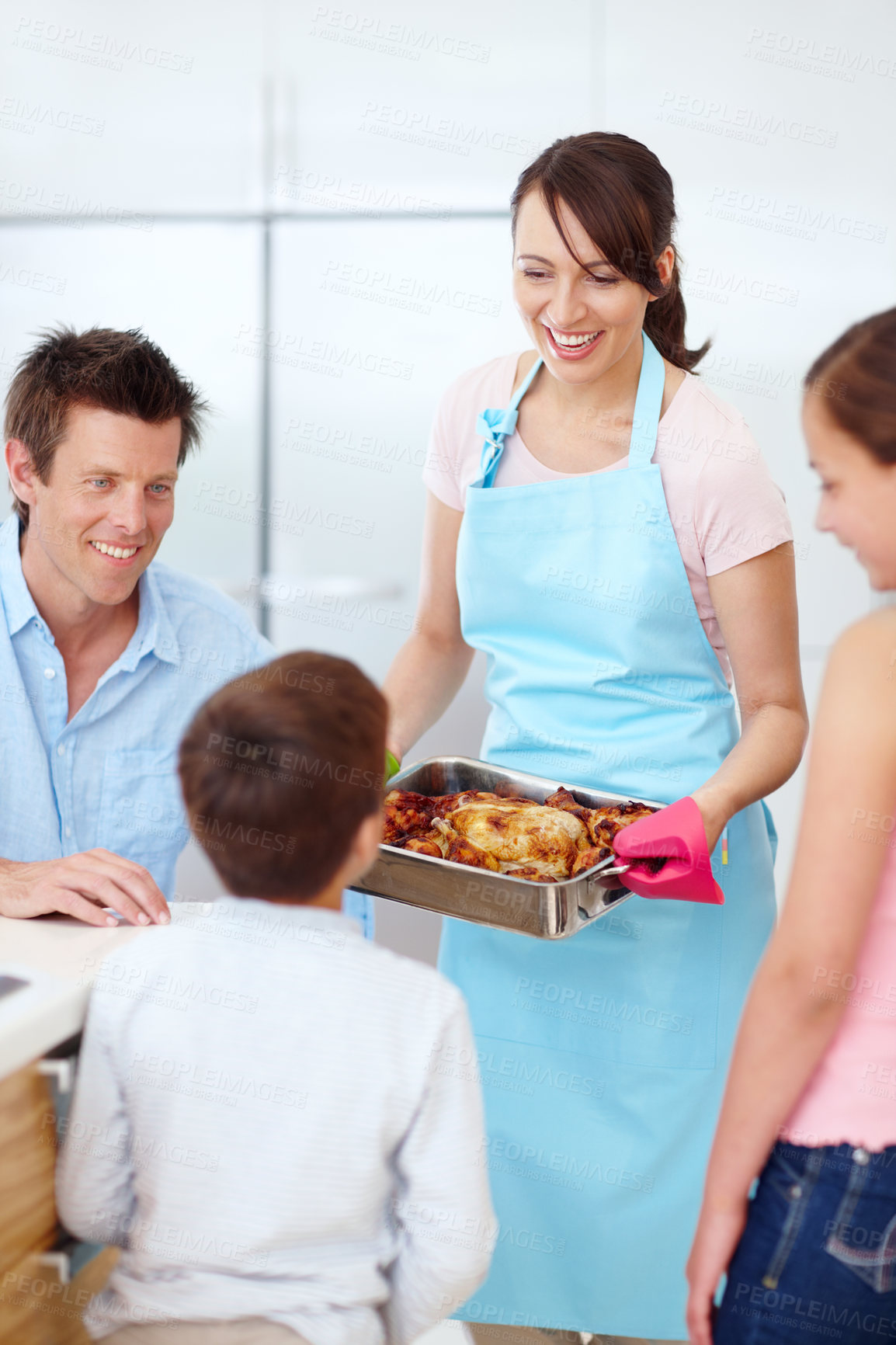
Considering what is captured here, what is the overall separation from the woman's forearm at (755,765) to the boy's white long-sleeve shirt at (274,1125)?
44 cm

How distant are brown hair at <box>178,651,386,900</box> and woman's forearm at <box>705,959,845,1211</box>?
336 millimetres

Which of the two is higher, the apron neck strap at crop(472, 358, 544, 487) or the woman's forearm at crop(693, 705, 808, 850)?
the apron neck strap at crop(472, 358, 544, 487)

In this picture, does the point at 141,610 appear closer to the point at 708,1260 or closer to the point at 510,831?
the point at 510,831

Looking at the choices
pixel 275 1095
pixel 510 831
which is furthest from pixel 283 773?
pixel 510 831

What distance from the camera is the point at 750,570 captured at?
1.38 m

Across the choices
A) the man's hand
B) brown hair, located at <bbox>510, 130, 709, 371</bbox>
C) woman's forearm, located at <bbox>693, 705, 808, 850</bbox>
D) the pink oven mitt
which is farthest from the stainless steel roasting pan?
brown hair, located at <bbox>510, 130, 709, 371</bbox>

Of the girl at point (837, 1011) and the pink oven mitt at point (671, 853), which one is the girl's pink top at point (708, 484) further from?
the girl at point (837, 1011)

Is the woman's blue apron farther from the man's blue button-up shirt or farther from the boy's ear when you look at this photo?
the boy's ear

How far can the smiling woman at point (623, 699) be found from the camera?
1377 millimetres

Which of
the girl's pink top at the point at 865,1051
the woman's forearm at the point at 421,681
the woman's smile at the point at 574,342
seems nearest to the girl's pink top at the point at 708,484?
the woman's smile at the point at 574,342

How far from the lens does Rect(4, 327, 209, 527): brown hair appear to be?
1.48 m

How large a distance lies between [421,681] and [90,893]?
2.19 feet

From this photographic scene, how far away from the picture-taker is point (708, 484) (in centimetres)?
139

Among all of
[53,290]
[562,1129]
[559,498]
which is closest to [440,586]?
[559,498]
